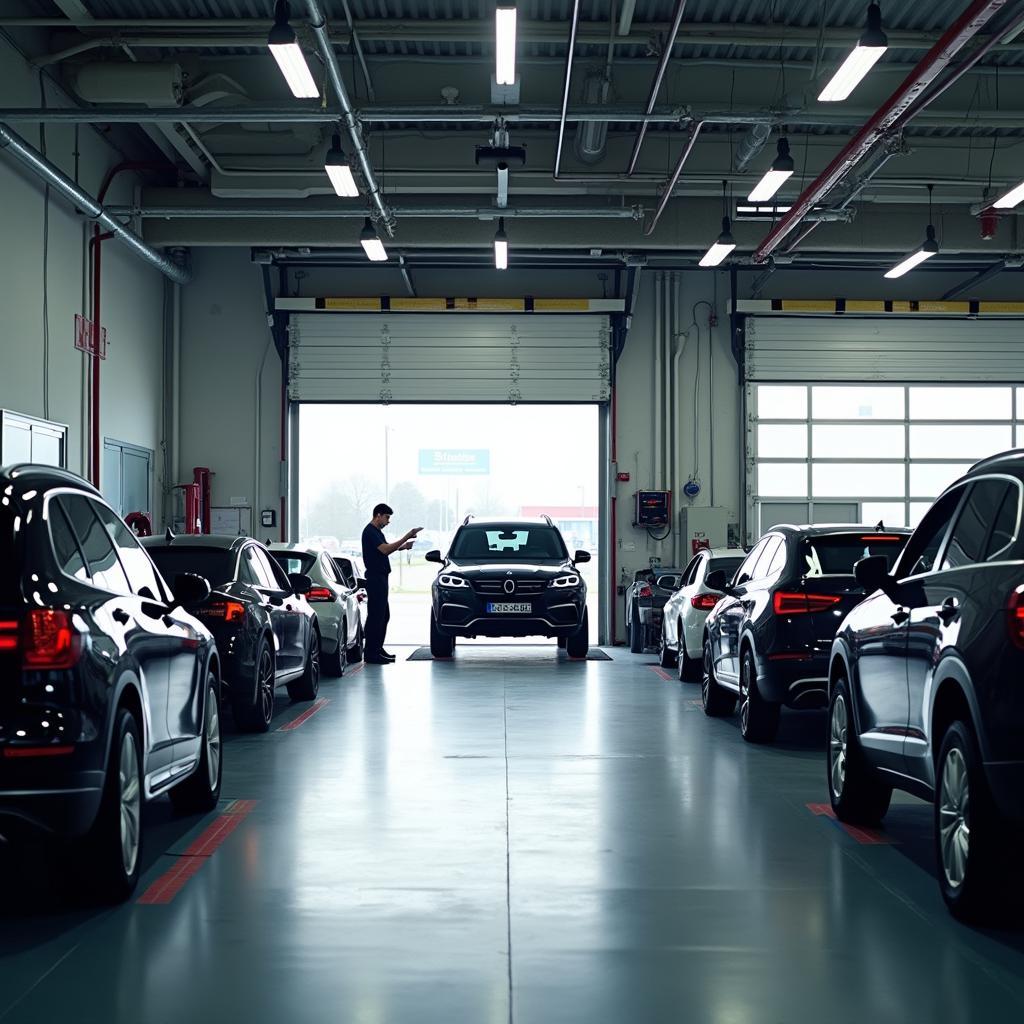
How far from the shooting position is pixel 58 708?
4.81m

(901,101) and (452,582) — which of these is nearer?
(901,101)

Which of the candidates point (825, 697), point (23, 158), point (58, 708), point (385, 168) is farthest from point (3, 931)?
point (385, 168)

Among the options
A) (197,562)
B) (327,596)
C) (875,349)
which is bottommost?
(327,596)

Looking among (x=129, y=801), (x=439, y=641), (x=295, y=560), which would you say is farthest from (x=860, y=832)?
(x=439, y=641)

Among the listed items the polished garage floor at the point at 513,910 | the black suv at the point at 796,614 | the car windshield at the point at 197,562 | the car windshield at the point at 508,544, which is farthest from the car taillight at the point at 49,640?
the car windshield at the point at 508,544

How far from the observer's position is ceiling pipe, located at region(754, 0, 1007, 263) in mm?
10352

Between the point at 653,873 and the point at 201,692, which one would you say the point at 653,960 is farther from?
the point at 201,692

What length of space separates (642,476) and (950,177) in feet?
24.9

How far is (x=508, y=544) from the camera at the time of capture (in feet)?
61.7

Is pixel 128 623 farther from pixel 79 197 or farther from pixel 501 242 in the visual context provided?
pixel 501 242

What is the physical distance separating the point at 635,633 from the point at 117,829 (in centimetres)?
A: 1625

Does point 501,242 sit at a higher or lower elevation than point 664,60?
lower

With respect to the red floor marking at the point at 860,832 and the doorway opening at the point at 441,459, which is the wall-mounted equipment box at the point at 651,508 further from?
the red floor marking at the point at 860,832

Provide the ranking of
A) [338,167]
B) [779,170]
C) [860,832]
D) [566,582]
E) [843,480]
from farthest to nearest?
[843,480]
[566,582]
[338,167]
[779,170]
[860,832]
